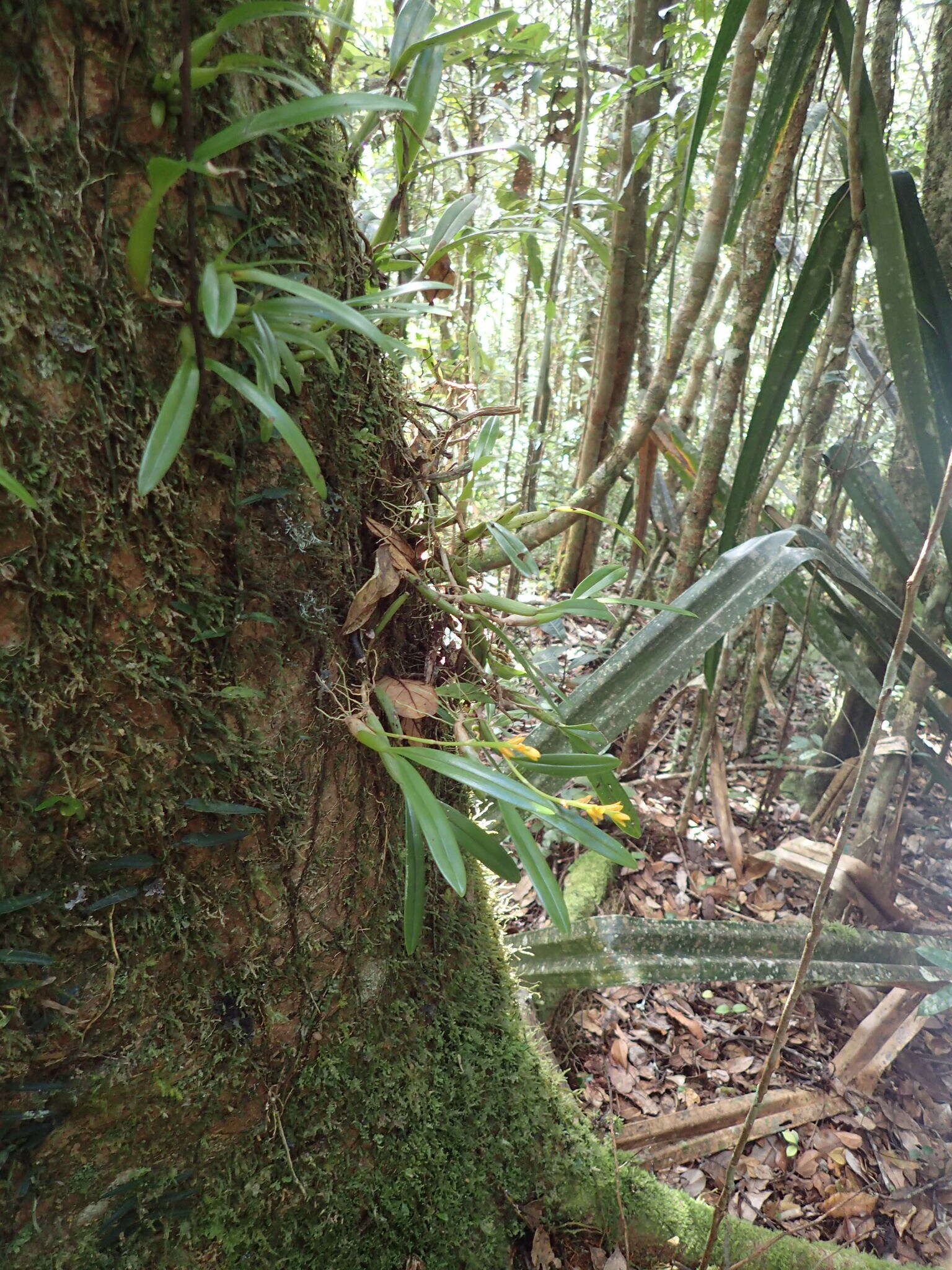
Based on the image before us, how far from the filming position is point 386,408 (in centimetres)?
73

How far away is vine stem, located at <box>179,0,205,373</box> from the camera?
0.45 m

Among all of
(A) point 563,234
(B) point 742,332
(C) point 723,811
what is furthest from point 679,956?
(A) point 563,234

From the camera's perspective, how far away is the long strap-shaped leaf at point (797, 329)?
1268 mm

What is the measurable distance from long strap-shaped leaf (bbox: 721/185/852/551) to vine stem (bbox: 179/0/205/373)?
1004 millimetres

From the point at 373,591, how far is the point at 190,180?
34 cm

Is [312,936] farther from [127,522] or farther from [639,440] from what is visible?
[639,440]

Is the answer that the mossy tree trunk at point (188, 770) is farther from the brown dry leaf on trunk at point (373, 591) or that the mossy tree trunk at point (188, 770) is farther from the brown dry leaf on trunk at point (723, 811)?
the brown dry leaf on trunk at point (723, 811)

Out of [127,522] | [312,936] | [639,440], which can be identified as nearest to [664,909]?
[639,440]

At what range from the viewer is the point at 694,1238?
933 millimetres

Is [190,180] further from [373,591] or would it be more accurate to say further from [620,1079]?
[620,1079]

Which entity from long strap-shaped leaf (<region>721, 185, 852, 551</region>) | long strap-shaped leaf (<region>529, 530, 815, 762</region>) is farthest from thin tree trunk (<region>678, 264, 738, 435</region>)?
long strap-shaped leaf (<region>529, 530, 815, 762</region>)

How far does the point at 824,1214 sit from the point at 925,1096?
0.45m

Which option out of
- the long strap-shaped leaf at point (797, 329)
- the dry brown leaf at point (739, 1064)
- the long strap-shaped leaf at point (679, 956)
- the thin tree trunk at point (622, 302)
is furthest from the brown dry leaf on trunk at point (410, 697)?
the thin tree trunk at point (622, 302)

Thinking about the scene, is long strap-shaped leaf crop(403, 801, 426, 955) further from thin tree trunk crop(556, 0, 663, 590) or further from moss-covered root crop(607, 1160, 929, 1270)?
thin tree trunk crop(556, 0, 663, 590)
